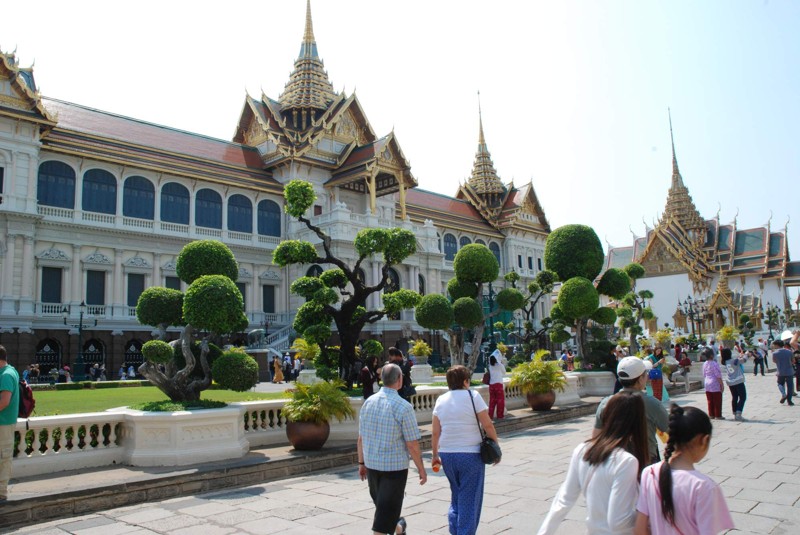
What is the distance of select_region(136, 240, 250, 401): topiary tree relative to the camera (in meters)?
→ 8.70

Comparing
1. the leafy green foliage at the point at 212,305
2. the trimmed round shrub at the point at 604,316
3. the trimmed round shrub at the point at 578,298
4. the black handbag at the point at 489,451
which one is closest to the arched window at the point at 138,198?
the trimmed round shrub at the point at 578,298

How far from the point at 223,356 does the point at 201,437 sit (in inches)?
52.2

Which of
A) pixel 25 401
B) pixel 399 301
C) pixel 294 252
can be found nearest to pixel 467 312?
pixel 399 301

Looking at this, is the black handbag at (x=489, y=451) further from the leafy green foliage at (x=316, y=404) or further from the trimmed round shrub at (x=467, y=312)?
the trimmed round shrub at (x=467, y=312)

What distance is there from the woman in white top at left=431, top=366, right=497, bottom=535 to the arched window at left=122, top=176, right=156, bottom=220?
28888mm

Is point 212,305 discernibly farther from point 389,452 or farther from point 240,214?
point 240,214

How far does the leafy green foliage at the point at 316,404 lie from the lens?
8.96m

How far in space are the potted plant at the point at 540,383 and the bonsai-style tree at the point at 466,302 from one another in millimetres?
1800

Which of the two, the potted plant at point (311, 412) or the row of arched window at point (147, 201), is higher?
the row of arched window at point (147, 201)

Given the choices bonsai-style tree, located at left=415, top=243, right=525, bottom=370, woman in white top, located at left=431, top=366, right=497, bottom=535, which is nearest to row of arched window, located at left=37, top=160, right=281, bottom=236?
bonsai-style tree, located at left=415, top=243, right=525, bottom=370

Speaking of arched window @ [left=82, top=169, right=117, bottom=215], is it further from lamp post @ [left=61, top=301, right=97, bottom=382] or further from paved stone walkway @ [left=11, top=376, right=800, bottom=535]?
paved stone walkway @ [left=11, top=376, right=800, bottom=535]

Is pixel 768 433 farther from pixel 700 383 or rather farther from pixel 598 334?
pixel 700 383

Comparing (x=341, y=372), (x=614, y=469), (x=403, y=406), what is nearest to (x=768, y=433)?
(x=341, y=372)

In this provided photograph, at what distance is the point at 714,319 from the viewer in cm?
5362
